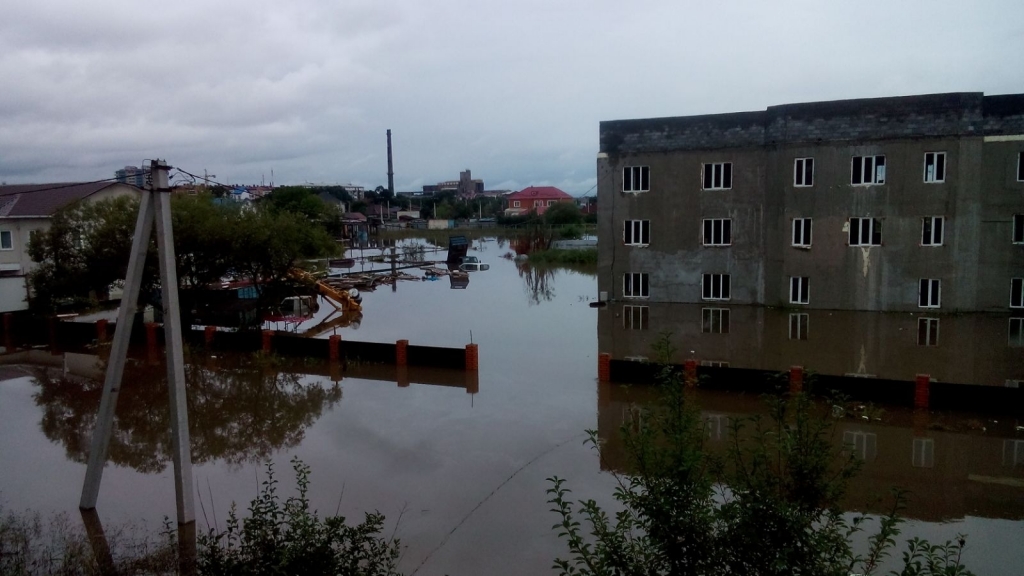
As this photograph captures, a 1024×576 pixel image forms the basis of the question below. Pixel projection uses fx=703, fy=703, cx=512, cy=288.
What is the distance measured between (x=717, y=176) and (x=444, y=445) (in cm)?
1926

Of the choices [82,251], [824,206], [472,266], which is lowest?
[472,266]

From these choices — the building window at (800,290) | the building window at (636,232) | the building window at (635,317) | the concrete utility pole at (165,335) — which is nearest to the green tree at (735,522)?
the concrete utility pole at (165,335)

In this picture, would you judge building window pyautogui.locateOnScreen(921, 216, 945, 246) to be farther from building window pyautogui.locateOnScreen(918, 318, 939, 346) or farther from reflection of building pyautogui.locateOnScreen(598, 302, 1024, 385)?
building window pyautogui.locateOnScreen(918, 318, 939, 346)

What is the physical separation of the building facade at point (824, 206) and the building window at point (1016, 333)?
1412 millimetres

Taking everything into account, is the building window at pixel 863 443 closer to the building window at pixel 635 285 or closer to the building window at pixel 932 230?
the building window at pixel 932 230

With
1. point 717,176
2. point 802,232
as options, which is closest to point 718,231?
point 717,176

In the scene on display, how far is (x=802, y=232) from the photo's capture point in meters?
25.9

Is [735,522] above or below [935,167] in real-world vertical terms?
below

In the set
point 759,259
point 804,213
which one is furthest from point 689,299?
point 804,213

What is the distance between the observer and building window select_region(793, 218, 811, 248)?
84.8 ft

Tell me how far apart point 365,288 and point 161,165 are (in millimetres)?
29454

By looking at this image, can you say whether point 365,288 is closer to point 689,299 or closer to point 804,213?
point 689,299

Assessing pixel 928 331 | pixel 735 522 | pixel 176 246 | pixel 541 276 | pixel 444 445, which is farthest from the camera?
pixel 541 276

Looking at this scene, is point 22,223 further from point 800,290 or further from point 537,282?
point 800,290
